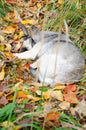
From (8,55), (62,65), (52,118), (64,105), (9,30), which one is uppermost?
(9,30)

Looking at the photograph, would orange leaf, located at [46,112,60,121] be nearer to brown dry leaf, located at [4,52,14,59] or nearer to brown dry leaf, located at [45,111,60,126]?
brown dry leaf, located at [45,111,60,126]

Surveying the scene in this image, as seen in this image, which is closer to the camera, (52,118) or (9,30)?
(52,118)

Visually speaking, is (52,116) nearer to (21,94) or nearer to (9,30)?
(21,94)

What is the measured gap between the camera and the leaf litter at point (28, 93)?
3607 mm

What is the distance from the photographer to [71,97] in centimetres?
461

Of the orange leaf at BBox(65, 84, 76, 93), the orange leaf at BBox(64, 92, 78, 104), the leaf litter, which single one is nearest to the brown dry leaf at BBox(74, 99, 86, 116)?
the leaf litter

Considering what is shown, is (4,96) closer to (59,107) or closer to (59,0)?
(59,107)

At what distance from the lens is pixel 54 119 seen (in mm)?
3680

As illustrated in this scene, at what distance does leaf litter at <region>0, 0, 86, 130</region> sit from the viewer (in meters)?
3.61

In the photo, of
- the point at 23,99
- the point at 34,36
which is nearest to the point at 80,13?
the point at 34,36

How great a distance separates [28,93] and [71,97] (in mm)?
600

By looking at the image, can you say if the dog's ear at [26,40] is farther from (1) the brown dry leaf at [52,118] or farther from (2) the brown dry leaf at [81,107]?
(1) the brown dry leaf at [52,118]

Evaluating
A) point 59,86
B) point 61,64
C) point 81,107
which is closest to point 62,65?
point 61,64

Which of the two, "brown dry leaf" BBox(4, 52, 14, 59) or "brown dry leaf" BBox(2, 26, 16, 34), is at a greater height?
"brown dry leaf" BBox(2, 26, 16, 34)
